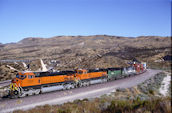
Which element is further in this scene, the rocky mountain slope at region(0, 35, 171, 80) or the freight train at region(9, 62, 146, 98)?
the rocky mountain slope at region(0, 35, 171, 80)

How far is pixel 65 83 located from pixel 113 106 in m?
12.0

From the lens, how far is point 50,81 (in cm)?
1873

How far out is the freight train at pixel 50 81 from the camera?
1584 cm

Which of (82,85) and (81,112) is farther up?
(81,112)

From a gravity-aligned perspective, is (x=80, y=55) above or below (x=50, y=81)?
above

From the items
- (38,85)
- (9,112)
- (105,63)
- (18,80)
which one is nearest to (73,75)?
(38,85)

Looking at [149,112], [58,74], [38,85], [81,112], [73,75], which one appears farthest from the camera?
[73,75]

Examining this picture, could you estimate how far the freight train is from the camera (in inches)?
624

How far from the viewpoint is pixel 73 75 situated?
22.1 m

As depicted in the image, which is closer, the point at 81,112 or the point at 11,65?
the point at 81,112

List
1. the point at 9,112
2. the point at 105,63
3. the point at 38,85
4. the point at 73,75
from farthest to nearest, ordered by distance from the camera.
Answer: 1. the point at 105,63
2. the point at 73,75
3. the point at 38,85
4. the point at 9,112

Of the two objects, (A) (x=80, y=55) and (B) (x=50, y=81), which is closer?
(B) (x=50, y=81)

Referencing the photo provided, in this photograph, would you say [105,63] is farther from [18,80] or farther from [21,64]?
[18,80]

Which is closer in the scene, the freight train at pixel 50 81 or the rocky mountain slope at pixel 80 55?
the freight train at pixel 50 81
